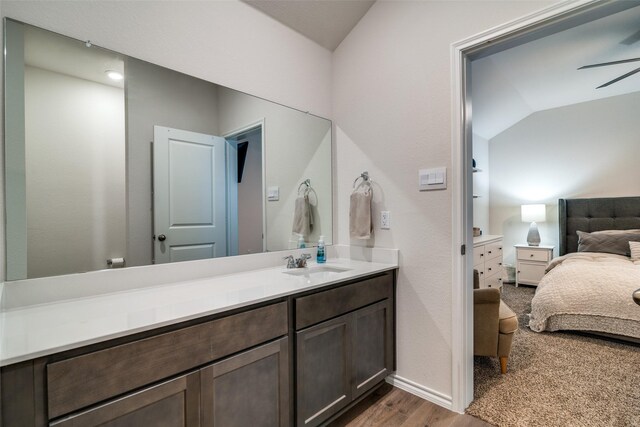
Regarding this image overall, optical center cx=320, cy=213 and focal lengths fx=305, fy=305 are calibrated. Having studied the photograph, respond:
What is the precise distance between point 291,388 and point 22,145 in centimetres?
150

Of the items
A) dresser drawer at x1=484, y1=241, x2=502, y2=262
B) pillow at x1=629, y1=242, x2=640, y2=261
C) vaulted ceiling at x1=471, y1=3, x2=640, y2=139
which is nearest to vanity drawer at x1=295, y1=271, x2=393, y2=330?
dresser drawer at x1=484, y1=241, x2=502, y2=262

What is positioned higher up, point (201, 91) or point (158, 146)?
point (201, 91)

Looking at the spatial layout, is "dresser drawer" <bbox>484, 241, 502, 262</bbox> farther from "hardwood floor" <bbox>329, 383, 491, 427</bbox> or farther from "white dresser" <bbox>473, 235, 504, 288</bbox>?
"hardwood floor" <bbox>329, 383, 491, 427</bbox>

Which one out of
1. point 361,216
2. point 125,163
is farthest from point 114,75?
point 361,216

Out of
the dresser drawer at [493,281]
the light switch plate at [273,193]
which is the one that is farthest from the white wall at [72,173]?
the dresser drawer at [493,281]

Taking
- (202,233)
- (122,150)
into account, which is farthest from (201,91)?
(202,233)

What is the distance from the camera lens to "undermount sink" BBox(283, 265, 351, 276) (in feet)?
6.21

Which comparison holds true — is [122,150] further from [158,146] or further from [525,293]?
[525,293]

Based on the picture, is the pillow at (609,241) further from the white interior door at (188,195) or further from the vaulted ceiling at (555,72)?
the white interior door at (188,195)

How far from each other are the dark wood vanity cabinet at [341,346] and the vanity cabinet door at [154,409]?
1.63ft

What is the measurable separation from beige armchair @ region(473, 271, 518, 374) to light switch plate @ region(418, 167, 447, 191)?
2.78ft

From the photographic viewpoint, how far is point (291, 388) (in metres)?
1.41

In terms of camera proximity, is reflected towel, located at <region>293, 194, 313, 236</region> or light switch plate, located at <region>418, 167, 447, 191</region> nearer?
light switch plate, located at <region>418, 167, 447, 191</region>

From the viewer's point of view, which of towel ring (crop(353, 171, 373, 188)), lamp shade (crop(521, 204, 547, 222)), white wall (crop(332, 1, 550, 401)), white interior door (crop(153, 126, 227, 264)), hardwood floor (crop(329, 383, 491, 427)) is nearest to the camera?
white interior door (crop(153, 126, 227, 264))
